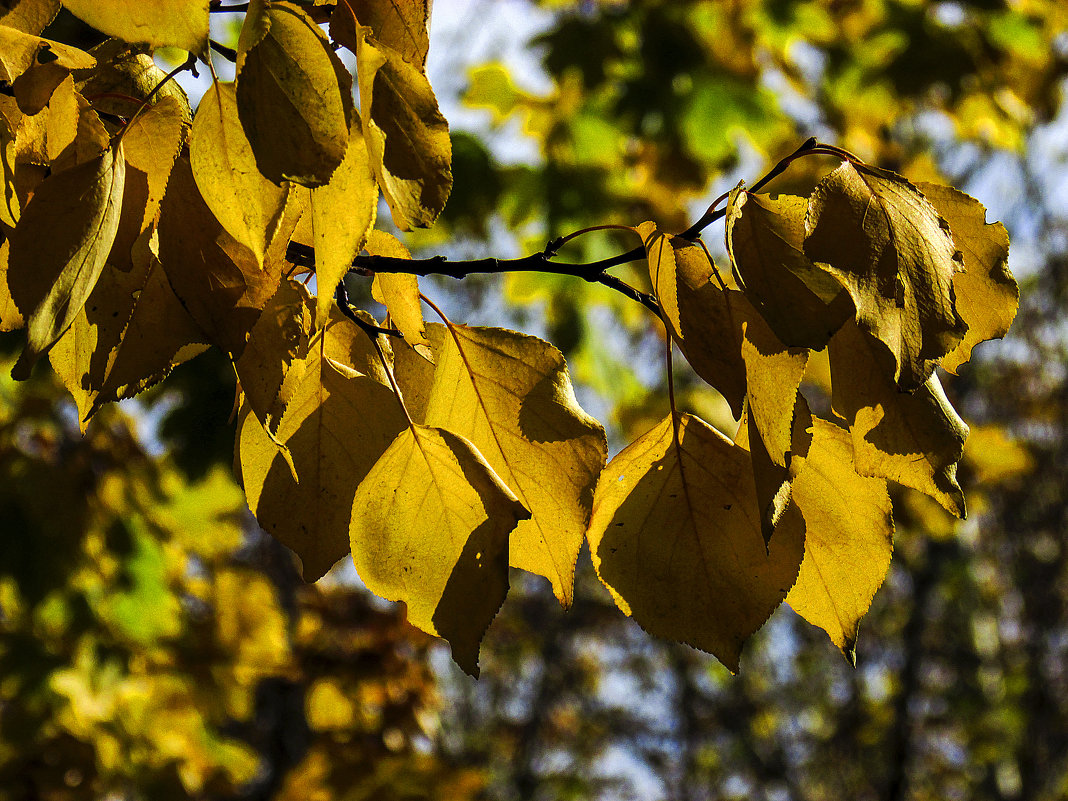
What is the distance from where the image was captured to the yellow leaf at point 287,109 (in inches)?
12.5

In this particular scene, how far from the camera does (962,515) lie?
0.37 metres

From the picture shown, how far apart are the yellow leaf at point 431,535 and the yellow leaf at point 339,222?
10 centimetres

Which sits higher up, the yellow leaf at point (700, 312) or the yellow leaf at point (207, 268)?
the yellow leaf at point (207, 268)

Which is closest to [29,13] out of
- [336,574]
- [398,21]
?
[398,21]

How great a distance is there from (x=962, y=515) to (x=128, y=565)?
76.8 inches

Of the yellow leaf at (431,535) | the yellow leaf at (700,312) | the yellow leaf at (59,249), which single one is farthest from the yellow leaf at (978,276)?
the yellow leaf at (59,249)

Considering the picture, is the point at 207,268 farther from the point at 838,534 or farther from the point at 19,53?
the point at 838,534

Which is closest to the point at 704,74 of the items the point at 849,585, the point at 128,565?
the point at 128,565

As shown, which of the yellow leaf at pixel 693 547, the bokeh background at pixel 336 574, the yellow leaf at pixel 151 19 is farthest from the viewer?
the bokeh background at pixel 336 574

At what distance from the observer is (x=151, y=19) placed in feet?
1.04

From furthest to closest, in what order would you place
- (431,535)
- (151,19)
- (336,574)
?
(336,574), (431,535), (151,19)

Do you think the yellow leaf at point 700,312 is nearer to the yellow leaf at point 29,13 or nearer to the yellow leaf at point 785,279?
the yellow leaf at point 785,279

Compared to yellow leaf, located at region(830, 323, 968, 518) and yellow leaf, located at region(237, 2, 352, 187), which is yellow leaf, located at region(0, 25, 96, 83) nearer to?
yellow leaf, located at region(237, 2, 352, 187)

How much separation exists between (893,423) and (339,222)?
243mm
